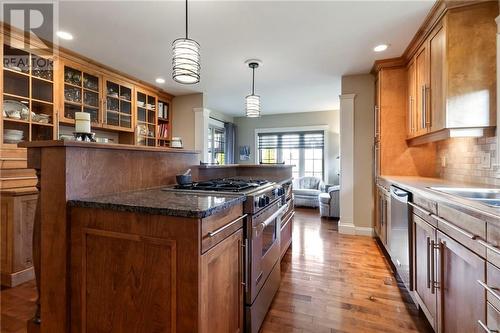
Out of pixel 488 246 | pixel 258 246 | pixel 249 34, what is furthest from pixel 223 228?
pixel 249 34

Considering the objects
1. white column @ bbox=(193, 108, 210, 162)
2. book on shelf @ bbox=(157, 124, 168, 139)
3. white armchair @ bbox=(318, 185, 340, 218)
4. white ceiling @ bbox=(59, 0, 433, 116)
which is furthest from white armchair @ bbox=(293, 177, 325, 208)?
book on shelf @ bbox=(157, 124, 168, 139)

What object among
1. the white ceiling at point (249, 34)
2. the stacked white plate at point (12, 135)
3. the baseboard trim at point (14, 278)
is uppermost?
the white ceiling at point (249, 34)

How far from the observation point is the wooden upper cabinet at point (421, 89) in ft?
8.43

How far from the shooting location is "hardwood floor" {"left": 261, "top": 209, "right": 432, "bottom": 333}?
1754mm

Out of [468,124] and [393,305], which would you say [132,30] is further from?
[393,305]

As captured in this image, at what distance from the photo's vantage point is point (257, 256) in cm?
161

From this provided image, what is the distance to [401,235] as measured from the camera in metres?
2.20

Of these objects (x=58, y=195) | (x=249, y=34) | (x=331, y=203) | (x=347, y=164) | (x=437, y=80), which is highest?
(x=249, y=34)

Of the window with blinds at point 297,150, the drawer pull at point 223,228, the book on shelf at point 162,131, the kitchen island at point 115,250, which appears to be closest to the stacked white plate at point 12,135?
the kitchen island at point 115,250

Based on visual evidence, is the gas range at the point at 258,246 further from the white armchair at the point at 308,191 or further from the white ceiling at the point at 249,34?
the white armchair at the point at 308,191

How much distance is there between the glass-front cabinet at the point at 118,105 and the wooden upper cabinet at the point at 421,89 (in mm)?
4028

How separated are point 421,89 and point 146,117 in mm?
4085

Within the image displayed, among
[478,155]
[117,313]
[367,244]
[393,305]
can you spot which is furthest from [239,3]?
[367,244]

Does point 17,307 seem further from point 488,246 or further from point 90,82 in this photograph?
point 488,246
